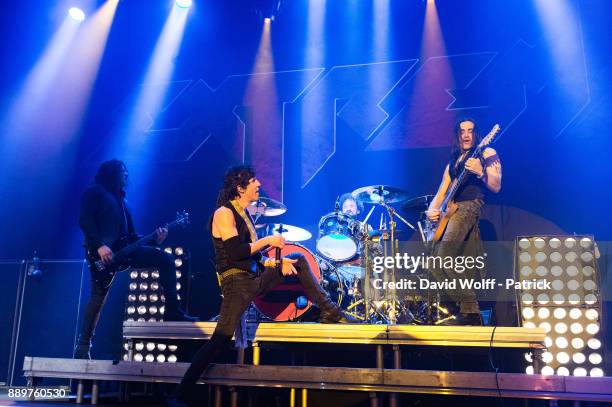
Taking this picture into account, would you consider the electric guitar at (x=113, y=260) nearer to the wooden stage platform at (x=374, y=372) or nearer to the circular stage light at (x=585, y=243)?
the wooden stage platform at (x=374, y=372)

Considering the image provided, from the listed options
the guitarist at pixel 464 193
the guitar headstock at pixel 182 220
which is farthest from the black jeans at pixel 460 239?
the guitar headstock at pixel 182 220

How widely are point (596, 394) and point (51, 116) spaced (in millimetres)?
6622

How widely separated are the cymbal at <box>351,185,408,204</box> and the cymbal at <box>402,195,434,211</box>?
0.46 feet

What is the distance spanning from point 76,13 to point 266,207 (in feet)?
12.5

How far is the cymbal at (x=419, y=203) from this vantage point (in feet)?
17.4

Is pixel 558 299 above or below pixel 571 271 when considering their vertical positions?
below

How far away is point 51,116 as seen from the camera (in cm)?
709

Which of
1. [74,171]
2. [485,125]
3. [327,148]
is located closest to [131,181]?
[74,171]

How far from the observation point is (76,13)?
7.14 meters

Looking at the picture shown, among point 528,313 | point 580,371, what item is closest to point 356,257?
point 528,313

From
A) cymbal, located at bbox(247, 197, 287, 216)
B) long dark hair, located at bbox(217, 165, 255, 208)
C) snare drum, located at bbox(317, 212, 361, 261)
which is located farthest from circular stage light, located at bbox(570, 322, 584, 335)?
cymbal, located at bbox(247, 197, 287, 216)

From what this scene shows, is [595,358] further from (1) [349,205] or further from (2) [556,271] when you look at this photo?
(1) [349,205]

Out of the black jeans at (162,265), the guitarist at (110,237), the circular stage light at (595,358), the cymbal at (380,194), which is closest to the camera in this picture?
the circular stage light at (595,358)

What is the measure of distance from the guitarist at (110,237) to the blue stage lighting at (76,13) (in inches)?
112
